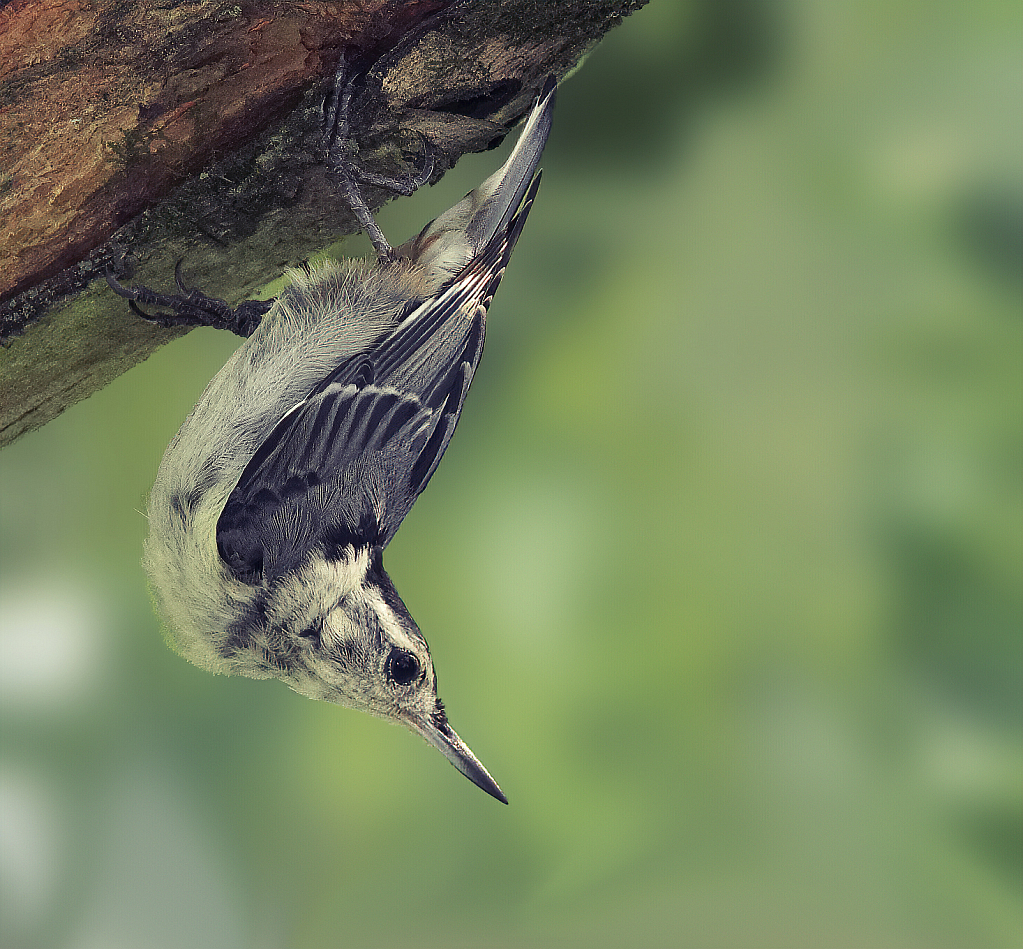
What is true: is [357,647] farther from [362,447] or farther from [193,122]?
[193,122]

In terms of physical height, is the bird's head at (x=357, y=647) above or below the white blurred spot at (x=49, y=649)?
below

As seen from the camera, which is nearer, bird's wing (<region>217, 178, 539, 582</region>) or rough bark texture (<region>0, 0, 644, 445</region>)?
rough bark texture (<region>0, 0, 644, 445</region>)

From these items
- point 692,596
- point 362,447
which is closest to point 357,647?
point 362,447

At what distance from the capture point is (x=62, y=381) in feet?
5.29

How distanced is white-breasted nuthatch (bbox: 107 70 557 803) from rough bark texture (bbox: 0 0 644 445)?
0.25 ft

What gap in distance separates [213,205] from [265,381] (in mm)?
360

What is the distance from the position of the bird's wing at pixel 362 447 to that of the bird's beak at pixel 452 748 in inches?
14.8

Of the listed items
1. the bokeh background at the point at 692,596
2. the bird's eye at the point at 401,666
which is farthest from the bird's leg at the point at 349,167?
the bird's eye at the point at 401,666

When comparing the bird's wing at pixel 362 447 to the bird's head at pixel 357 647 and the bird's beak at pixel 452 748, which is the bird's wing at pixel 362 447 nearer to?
the bird's head at pixel 357 647

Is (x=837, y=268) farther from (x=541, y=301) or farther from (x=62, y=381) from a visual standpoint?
(x=62, y=381)

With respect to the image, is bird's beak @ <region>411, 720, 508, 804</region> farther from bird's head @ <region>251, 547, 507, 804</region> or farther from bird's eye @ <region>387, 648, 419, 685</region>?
bird's eye @ <region>387, 648, 419, 685</region>

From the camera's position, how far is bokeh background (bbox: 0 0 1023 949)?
1620 mm

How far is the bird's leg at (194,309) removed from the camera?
154 cm

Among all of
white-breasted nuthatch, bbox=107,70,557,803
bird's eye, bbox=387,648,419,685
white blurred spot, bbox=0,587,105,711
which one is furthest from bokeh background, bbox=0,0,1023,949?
bird's eye, bbox=387,648,419,685
